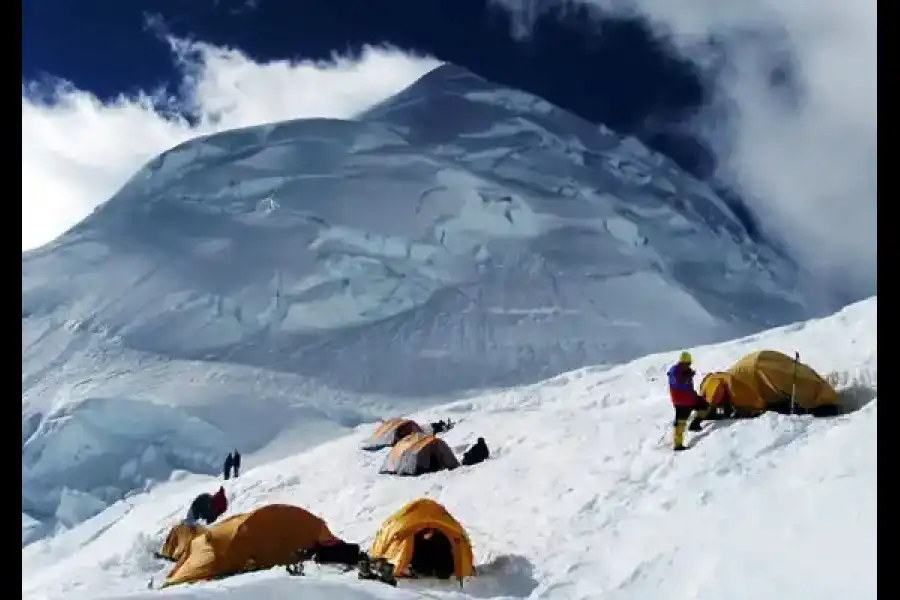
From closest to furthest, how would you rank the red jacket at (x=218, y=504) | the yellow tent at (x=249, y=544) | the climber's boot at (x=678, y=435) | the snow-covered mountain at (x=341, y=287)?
the yellow tent at (x=249, y=544) < the climber's boot at (x=678, y=435) < the red jacket at (x=218, y=504) < the snow-covered mountain at (x=341, y=287)

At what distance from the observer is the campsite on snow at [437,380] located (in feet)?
34.8

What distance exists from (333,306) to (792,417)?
4137 centimetres

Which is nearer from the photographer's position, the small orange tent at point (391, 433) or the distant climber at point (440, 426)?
the small orange tent at point (391, 433)

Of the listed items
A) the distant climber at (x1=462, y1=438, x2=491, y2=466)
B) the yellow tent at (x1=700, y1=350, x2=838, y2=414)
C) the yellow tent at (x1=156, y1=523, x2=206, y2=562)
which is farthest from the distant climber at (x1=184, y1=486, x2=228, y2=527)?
the yellow tent at (x1=700, y1=350, x2=838, y2=414)

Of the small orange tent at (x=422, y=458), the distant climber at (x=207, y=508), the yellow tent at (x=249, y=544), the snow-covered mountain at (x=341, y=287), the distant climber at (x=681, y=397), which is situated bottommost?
the yellow tent at (x=249, y=544)

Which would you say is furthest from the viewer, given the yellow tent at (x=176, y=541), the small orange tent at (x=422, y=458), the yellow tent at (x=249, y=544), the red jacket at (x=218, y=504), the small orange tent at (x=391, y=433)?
the small orange tent at (x=391, y=433)

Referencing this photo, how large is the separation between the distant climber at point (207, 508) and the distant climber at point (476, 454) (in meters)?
5.11

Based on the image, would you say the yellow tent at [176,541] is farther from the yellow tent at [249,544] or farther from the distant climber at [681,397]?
the distant climber at [681,397]

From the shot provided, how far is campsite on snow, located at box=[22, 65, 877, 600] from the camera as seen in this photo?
1062cm

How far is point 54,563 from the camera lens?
60.7 feet

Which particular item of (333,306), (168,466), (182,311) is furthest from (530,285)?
(168,466)

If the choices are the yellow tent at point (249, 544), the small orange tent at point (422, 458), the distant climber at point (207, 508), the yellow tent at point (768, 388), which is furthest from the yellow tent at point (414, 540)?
the distant climber at point (207, 508)

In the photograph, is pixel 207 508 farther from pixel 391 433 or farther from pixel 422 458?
pixel 391 433
